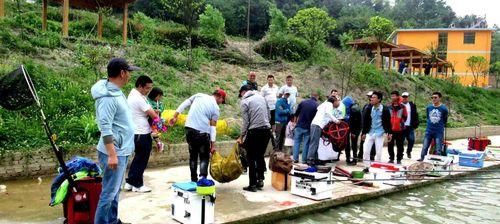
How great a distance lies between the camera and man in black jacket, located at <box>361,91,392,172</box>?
955cm

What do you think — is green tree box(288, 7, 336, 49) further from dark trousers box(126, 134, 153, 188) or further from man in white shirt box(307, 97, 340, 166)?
dark trousers box(126, 134, 153, 188)

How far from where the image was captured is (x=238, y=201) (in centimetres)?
628

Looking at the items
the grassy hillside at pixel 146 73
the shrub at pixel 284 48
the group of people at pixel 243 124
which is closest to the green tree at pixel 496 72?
the grassy hillside at pixel 146 73

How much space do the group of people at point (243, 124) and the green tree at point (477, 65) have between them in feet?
93.0

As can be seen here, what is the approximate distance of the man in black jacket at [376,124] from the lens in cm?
955

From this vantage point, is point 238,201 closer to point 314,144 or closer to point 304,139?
point 314,144

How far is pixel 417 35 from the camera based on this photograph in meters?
46.0

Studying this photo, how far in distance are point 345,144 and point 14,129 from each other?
6.65 m

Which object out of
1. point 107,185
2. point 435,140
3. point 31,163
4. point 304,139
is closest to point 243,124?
point 304,139

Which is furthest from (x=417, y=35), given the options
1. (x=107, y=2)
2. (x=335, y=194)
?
(x=335, y=194)

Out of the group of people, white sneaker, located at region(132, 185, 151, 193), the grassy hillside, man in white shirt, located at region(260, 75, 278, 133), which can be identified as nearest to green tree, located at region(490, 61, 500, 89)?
the grassy hillside

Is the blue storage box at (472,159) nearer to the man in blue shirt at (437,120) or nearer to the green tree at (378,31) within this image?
the man in blue shirt at (437,120)

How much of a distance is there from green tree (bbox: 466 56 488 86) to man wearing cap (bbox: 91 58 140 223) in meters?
36.9

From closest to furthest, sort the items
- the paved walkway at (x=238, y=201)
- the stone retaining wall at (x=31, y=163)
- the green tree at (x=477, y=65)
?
the paved walkway at (x=238, y=201) < the stone retaining wall at (x=31, y=163) < the green tree at (x=477, y=65)
